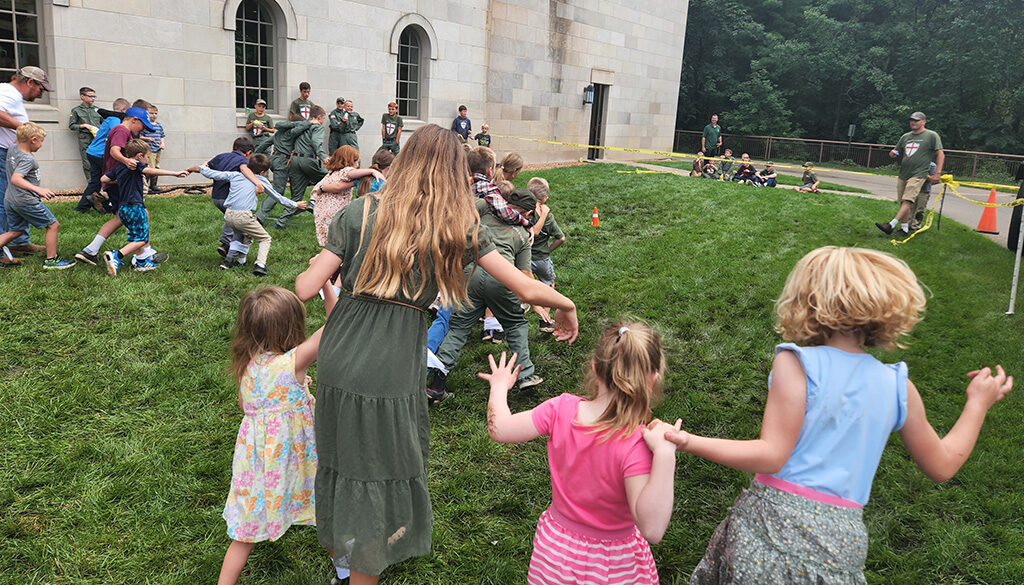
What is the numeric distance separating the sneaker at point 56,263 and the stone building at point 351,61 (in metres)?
5.33

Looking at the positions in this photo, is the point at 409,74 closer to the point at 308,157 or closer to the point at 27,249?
the point at 308,157

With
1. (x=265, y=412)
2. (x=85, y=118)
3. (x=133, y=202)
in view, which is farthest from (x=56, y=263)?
(x=265, y=412)

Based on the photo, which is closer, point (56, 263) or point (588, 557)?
point (588, 557)

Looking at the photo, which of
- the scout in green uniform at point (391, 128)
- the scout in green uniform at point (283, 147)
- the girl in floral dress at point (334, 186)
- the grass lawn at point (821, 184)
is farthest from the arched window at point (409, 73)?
the girl in floral dress at point (334, 186)

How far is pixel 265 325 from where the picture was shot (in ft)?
9.53

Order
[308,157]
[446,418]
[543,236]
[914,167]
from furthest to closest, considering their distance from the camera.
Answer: [914,167] → [308,157] → [543,236] → [446,418]

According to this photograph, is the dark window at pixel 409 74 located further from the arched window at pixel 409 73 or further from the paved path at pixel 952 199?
the paved path at pixel 952 199

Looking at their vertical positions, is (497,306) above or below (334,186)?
below

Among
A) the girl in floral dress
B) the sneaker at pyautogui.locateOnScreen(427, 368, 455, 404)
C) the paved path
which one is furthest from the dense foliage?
the sneaker at pyautogui.locateOnScreen(427, 368, 455, 404)

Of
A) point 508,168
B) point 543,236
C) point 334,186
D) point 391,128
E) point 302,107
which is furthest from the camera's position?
point 391,128

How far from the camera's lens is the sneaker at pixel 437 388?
17.0ft

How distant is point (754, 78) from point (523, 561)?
4291cm

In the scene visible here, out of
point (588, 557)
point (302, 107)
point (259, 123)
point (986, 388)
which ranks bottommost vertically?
point (588, 557)

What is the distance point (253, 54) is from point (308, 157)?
544 centimetres
